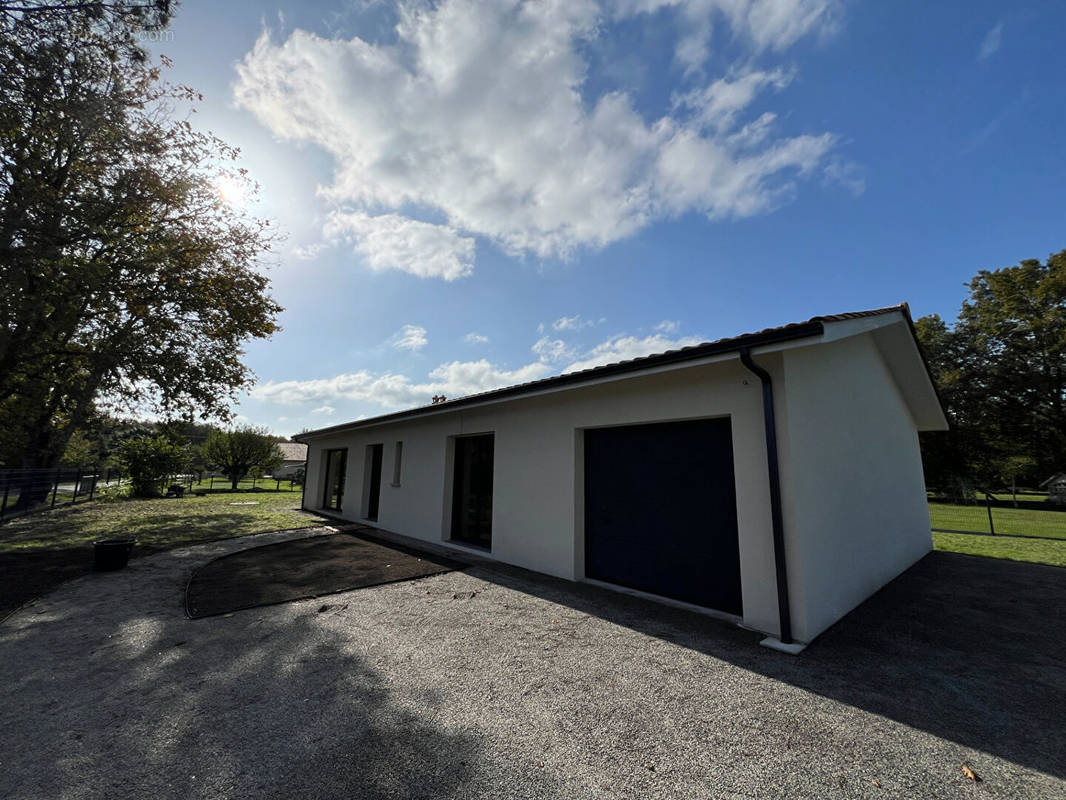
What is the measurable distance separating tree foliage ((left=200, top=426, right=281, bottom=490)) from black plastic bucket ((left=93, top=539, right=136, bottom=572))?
26752mm

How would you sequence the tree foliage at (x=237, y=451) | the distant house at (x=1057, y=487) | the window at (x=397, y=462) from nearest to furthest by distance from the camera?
the window at (x=397, y=462), the distant house at (x=1057, y=487), the tree foliage at (x=237, y=451)

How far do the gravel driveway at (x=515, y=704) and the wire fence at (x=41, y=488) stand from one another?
10956 mm

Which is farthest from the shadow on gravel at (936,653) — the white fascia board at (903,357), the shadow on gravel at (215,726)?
the white fascia board at (903,357)

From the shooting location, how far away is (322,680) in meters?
3.16

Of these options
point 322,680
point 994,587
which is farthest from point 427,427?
point 994,587

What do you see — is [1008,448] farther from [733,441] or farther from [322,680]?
[322,680]

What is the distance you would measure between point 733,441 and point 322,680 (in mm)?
4600

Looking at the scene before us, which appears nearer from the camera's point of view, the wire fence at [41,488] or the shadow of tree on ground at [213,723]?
the shadow of tree on ground at [213,723]

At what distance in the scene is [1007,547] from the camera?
32.0ft

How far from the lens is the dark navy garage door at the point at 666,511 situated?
15.9ft

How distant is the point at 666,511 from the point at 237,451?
109ft

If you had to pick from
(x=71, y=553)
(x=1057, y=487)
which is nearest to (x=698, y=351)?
(x=71, y=553)

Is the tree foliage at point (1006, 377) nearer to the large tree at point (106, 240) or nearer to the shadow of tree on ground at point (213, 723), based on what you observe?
the shadow of tree on ground at point (213, 723)

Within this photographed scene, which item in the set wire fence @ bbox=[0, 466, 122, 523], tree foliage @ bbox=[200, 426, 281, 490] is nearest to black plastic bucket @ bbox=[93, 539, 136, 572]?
wire fence @ bbox=[0, 466, 122, 523]
